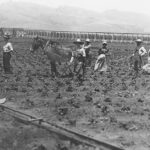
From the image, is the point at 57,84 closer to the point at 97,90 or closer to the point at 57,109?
the point at 97,90

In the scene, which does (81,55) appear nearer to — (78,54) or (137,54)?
(78,54)

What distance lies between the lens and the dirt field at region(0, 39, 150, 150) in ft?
23.7

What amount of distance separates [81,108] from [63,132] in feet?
8.85

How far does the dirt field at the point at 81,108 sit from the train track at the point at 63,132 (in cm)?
14

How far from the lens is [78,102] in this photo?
10.7 m

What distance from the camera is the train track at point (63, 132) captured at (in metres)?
6.59

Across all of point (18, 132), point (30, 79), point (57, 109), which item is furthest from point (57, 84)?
point (18, 132)

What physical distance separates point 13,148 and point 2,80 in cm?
821

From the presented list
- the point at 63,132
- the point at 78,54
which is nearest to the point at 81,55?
the point at 78,54

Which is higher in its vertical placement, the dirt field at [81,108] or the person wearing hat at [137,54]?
the person wearing hat at [137,54]

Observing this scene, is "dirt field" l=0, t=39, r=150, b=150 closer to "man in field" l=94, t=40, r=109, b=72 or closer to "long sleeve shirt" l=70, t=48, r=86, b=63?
"long sleeve shirt" l=70, t=48, r=86, b=63

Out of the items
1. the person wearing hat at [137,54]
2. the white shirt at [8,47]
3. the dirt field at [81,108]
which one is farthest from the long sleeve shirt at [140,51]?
the white shirt at [8,47]

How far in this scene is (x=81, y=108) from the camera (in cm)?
1000

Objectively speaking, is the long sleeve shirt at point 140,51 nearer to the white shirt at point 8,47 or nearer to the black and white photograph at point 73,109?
the black and white photograph at point 73,109
